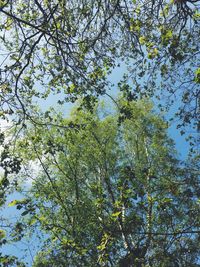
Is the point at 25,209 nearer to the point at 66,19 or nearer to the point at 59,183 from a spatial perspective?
the point at 66,19

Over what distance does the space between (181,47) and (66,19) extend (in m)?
3.61

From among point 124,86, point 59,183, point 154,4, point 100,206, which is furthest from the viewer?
point 59,183

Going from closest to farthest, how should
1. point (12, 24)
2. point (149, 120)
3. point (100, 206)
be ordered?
point (100, 206) → point (12, 24) → point (149, 120)

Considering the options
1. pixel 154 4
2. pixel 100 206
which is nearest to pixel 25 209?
pixel 100 206

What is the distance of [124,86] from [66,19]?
3.00 meters

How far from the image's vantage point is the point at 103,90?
10.6m

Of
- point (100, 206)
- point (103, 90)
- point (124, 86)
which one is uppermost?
point (103, 90)

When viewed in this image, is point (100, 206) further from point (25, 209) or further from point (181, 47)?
point (181, 47)

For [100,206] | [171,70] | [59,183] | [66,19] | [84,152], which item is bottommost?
[100,206]

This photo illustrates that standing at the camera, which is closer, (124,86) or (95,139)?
(124,86)

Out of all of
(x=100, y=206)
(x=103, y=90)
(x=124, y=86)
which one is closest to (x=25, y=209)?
(x=100, y=206)

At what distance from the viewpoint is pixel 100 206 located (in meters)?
6.08

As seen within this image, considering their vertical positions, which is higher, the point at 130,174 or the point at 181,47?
the point at 181,47

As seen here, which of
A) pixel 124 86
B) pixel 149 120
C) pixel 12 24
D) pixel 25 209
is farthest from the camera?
pixel 149 120
